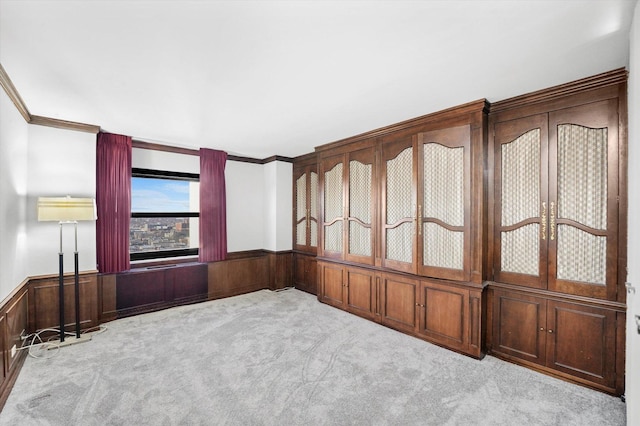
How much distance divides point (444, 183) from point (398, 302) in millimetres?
1583

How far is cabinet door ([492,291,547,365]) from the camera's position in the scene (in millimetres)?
2785

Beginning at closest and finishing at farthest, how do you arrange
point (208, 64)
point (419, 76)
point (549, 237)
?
point (208, 64)
point (419, 76)
point (549, 237)

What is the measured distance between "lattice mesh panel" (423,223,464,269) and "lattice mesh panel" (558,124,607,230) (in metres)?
0.93

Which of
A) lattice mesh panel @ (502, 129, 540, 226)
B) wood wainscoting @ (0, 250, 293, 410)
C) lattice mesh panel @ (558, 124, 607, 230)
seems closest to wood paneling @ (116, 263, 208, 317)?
wood wainscoting @ (0, 250, 293, 410)

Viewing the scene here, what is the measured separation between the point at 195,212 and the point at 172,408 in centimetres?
349

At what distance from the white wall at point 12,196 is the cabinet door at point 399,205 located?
152 inches

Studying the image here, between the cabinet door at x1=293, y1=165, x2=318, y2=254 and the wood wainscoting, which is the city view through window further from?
the cabinet door at x1=293, y1=165, x2=318, y2=254

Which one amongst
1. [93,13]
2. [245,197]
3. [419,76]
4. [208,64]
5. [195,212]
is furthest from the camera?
[245,197]

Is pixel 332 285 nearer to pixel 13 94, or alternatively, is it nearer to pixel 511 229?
pixel 511 229

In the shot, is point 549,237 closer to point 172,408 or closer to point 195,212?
point 172,408

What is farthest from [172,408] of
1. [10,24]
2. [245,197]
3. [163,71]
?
[245,197]

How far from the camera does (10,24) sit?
1.76 m

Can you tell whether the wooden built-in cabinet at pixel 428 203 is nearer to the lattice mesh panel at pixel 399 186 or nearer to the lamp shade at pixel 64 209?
the lattice mesh panel at pixel 399 186

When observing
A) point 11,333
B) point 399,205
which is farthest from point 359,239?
point 11,333
